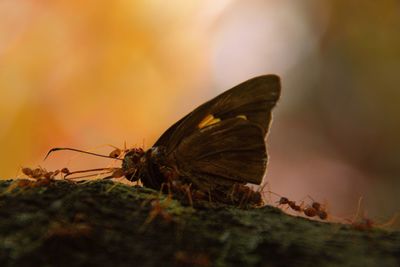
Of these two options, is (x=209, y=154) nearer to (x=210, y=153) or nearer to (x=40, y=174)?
(x=210, y=153)

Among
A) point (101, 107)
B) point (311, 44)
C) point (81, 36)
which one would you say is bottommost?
point (101, 107)

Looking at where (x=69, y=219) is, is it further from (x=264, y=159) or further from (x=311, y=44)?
(x=311, y=44)

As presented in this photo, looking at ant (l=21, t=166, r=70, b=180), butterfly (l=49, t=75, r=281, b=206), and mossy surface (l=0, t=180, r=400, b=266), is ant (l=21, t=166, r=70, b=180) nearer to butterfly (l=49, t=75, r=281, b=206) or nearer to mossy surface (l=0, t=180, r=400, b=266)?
mossy surface (l=0, t=180, r=400, b=266)

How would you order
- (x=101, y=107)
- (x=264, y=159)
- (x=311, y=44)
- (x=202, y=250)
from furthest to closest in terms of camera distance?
1. (x=311, y=44)
2. (x=101, y=107)
3. (x=264, y=159)
4. (x=202, y=250)

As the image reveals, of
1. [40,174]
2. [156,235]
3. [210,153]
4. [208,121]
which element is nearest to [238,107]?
[208,121]

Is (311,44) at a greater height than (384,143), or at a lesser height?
greater

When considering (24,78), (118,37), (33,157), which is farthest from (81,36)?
(33,157)
